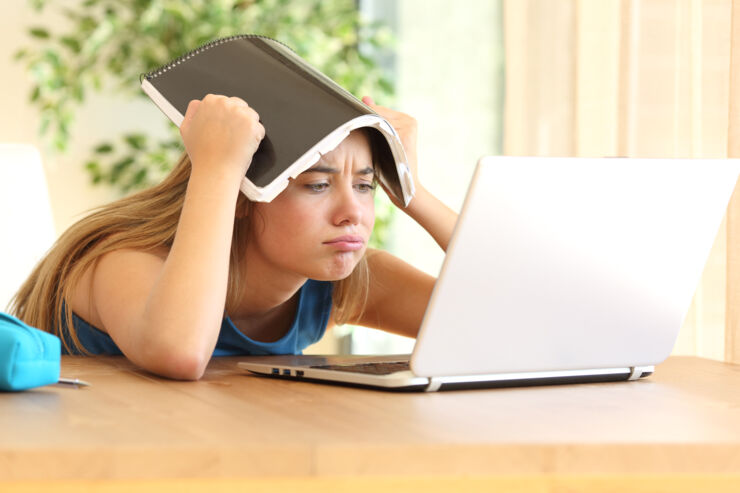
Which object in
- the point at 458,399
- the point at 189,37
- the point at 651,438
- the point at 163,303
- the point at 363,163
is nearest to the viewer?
the point at 651,438

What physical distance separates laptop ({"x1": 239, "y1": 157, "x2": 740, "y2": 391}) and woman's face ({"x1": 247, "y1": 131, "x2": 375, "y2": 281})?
0.20 meters

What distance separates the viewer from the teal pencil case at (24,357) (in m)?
0.72

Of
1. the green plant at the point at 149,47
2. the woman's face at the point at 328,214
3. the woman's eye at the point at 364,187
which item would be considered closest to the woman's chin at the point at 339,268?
the woman's face at the point at 328,214

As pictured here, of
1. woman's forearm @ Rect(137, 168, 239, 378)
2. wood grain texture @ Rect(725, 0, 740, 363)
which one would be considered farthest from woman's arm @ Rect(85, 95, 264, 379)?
wood grain texture @ Rect(725, 0, 740, 363)

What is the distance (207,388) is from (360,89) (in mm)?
2349

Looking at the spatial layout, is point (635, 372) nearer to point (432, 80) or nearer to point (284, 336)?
point (284, 336)

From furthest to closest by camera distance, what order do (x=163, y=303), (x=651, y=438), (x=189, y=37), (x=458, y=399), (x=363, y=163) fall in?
(x=189, y=37)
(x=363, y=163)
(x=163, y=303)
(x=458, y=399)
(x=651, y=438)

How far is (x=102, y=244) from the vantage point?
1.17 meters

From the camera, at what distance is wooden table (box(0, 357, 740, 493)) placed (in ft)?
1.72

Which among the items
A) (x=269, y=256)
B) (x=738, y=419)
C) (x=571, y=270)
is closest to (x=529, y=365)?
(x=571, y=270)

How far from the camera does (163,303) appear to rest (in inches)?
36.4

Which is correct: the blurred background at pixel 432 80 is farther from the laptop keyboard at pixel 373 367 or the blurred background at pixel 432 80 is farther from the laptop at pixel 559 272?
the laptop keyboard at pixel 373 367

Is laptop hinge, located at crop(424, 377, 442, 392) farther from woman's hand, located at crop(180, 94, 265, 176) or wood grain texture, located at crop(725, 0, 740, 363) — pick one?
wood grain texture, located at crop(725, 0, 740, 363)

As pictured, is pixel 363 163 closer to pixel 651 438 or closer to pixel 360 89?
pixel 651 438
